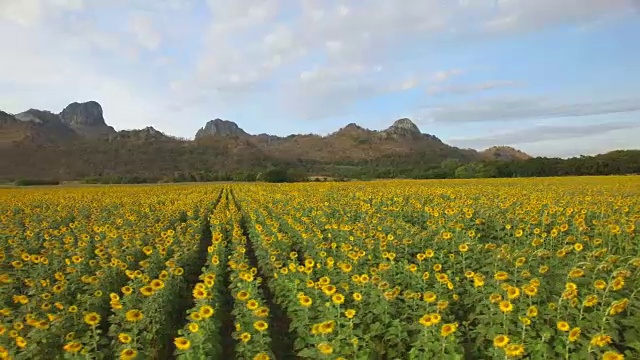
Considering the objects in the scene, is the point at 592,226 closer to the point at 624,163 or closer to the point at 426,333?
the point at 426,333

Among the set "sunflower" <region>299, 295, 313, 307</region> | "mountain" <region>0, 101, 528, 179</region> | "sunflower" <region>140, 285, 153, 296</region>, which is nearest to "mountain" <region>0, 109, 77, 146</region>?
"mountain" <region>0, 101, 528, 179</region>

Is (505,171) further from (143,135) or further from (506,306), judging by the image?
(143,135)

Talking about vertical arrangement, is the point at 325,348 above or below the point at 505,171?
below

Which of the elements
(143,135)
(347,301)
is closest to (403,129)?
(143,135)

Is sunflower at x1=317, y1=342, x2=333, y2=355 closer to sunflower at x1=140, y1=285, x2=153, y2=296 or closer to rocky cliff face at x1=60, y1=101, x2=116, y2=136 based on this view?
sunflower at x1=140, y1=285, x2=153, y2=296

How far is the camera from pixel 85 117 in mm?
152500

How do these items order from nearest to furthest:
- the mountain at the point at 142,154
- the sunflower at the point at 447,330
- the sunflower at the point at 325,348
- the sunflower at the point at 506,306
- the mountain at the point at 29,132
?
the sunflower at the point at 325,348, the sunflower at the point at 447,330, the sunflower at the point at 506,306, the mountain at the point at 142,154, the mountain at the point at 29,132

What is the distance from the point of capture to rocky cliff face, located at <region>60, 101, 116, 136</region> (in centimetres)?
15088

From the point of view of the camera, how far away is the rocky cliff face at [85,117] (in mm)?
150875

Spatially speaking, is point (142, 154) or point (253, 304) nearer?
point (253, 304)

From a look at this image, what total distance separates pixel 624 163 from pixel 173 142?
77.0 metres

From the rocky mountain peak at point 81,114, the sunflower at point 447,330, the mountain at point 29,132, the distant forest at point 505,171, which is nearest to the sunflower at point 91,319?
the sunflower at point 447,330

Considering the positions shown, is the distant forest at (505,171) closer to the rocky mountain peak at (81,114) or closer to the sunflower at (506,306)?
the sunflower at (506,306)

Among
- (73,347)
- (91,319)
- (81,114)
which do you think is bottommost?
(73,347)
